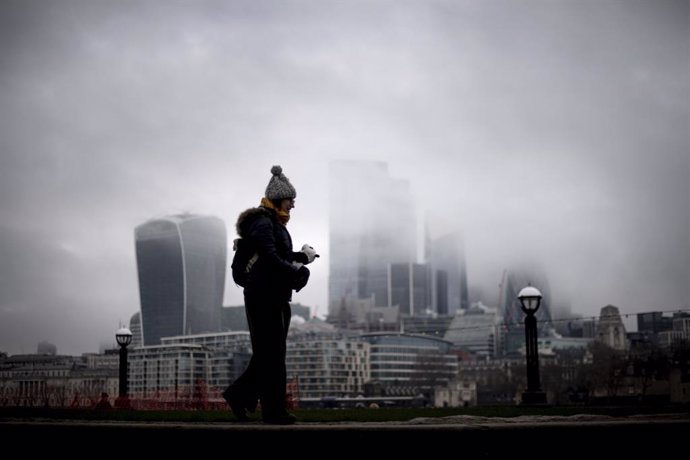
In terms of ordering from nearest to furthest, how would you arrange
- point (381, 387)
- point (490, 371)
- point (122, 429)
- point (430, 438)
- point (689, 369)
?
point (430, 438)
point (122, 429)
point (689, 369)
point (381, 387)
point (490, 371)

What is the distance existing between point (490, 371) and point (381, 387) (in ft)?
85.5

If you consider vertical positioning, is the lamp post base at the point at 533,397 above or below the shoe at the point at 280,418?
below

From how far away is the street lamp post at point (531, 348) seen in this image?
18.8m

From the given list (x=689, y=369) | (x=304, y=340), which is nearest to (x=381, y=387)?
(x=304, y=340)

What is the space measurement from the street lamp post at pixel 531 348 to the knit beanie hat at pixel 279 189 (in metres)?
13.1

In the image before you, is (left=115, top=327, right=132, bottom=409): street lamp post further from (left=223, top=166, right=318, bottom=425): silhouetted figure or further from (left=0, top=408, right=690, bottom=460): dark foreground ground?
(left=0, top=408, right=690, bottom=460): dark foreground ground

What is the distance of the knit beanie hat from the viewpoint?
6.96 metres

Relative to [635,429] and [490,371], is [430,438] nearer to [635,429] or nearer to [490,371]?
[635,429]

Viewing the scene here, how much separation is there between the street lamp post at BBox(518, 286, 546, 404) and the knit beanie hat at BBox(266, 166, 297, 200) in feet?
43.0

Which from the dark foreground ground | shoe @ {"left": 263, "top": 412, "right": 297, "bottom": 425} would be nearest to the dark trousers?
shoe @ {"left": 263, "top": 412, "right": 297, "bottom": 425}

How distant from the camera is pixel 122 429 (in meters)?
4.07

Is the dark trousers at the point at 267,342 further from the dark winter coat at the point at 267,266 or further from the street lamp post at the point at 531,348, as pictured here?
the street lamp post at the point at 531,348

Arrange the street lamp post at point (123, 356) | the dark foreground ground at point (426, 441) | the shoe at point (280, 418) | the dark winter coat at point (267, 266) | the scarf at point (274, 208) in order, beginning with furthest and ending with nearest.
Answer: the street lamp post at point (123, 356) < the scarf at point (274, 208) < the dark winter coat at point (267, 266) < the shoe at point (280, 418) < the dark foreground ground at point (426, 441)

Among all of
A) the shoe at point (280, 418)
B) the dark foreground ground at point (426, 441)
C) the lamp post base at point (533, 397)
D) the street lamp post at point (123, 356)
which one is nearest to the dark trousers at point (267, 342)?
the shoe at point (280, 418)
